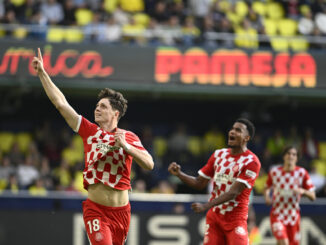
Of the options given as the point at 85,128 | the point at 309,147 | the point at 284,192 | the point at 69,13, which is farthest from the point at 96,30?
the point at 85,128

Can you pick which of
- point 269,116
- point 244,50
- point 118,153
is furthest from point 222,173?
point 269,116

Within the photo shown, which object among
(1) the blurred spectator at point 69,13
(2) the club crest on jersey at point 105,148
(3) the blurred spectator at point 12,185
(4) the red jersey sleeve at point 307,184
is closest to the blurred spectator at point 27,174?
(3) the blurred spectator at point 12,185

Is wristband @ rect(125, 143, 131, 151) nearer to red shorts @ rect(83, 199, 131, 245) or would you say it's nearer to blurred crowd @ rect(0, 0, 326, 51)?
red shorts @ rect(83, 199, 131, 245)

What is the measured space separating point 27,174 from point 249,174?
31.4 ft

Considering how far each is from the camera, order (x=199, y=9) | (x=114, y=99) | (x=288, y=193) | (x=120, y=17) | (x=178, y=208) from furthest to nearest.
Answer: (x=199, y=9)
(x=120, y=17)
(x=178, y=208)
(x=288, y=193)
(x=114, y=99)

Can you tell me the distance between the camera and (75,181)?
16.7 metres

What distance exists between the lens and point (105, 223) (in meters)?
7.27

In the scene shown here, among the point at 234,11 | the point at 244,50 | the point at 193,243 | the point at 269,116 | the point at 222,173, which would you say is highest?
the point at 234,11

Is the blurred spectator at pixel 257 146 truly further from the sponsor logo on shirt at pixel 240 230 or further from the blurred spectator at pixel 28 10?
the sponsor logo on shirt at pixel 240 230

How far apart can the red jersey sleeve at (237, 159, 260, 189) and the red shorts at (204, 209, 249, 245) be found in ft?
1.64

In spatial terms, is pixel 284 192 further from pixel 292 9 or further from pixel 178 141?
pixel 292 9

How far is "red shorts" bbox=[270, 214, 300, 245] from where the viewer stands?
11547 millimetres

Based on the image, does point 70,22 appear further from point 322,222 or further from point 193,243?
point 322,222

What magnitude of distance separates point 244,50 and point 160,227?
5846 millimetres
